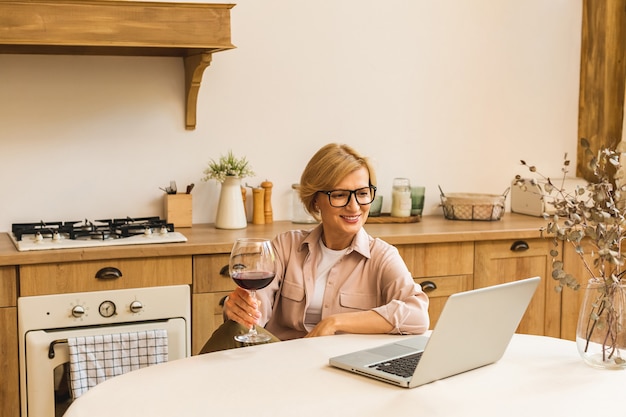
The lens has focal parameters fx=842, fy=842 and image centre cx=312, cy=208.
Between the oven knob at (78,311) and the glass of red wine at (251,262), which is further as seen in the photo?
the oven knob at (78,311)

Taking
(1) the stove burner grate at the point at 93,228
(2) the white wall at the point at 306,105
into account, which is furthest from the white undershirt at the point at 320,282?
(2) the white wall at the point at 306,105

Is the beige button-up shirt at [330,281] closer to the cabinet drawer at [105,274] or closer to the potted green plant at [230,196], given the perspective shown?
the cabinet drawer at [105,274]

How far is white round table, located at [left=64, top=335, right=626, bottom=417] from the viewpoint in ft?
5.40

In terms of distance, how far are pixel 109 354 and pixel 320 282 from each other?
934 millimetres

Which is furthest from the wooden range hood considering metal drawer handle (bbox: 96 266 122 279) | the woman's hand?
the woman's hand

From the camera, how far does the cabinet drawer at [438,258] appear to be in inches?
140

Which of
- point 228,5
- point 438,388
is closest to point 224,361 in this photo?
point 438,388

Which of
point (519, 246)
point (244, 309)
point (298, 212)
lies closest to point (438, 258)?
point (519, 246)

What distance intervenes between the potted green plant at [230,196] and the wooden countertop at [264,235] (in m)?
0.05

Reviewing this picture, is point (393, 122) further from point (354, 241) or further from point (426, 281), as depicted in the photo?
point (354, 241)

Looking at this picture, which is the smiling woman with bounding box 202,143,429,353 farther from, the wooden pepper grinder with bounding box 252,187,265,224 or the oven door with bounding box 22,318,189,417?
the wooden pepper grinder with bounding box 252,187,265,224

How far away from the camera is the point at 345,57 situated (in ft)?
13.0

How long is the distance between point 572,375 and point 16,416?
206 centimetres

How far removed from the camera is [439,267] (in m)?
3.61
